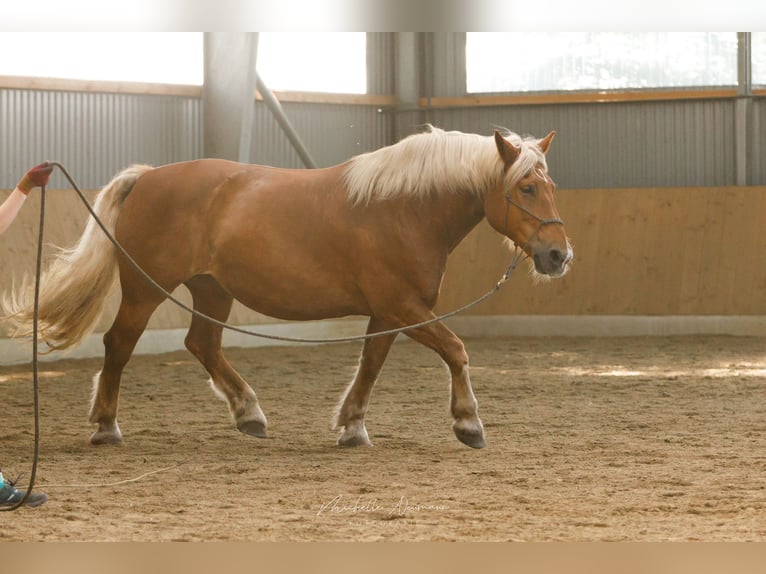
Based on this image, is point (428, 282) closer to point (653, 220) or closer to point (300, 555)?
point (300, 555)

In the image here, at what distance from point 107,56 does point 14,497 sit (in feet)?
31.6

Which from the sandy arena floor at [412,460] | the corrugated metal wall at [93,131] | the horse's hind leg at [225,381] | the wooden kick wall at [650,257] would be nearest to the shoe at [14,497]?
the sandy arena floor at [412,460]

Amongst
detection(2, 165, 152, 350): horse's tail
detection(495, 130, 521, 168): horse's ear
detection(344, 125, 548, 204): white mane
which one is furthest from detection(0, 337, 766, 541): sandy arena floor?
detection(495, 130, 521, 168): horse's ear

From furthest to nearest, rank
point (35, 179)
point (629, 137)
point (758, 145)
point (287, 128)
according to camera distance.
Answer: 1. point (629, 137)
2. point (758, 145)
3. point (287, 128)
4. point (35, 179)

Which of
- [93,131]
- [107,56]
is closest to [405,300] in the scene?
[93,131]

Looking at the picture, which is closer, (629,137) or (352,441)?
(352,441)

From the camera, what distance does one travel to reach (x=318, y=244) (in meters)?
5.30

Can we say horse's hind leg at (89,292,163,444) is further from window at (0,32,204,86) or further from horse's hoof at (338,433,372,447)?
window at (0,32,204,86)

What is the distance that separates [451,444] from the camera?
545 cm

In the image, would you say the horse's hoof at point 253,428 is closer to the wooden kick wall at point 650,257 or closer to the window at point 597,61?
the wooden kick wall at point 650,257

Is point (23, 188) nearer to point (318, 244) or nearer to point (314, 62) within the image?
point (318, 244)

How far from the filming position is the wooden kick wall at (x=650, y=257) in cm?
1134

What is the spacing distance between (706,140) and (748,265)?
2546 mm

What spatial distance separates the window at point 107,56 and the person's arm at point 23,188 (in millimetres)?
8881
